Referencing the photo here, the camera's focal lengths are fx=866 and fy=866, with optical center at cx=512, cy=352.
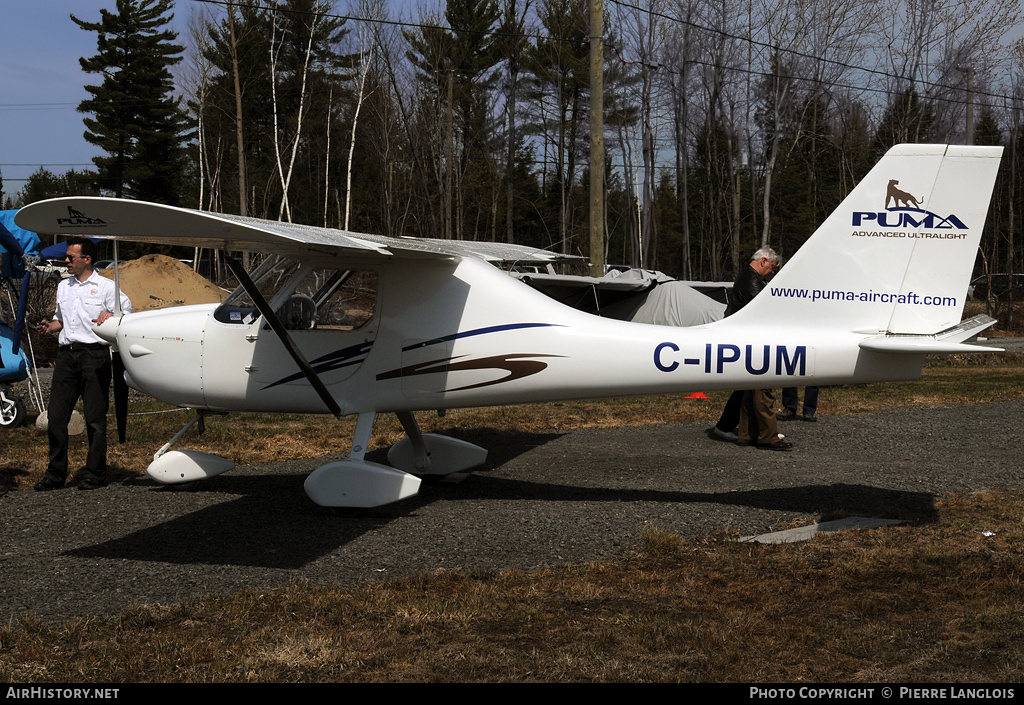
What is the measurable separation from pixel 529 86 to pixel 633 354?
36087 mm

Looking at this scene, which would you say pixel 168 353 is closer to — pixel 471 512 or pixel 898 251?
pixel 471 512

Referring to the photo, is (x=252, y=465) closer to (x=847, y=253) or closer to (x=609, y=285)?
(x=847, y=253)

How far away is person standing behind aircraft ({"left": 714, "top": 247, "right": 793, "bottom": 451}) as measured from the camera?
9.31m

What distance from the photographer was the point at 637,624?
4.23m

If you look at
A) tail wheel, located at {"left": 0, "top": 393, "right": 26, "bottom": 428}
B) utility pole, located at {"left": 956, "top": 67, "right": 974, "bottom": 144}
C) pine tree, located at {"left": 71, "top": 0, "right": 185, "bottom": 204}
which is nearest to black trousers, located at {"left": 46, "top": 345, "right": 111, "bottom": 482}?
tail wheel, located at {"left": 0, "top": 393, "right": 26, "bottom": 428}

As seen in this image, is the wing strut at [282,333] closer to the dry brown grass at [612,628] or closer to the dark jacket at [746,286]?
the dry brown grass at [612,628]

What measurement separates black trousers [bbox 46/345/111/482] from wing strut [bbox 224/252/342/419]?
1832 millimetres

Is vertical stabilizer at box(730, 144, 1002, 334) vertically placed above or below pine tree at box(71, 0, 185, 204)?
below

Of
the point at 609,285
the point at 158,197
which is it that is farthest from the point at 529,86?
the point at 609,285

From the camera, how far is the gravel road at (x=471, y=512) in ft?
17.5

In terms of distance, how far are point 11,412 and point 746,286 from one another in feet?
29.3

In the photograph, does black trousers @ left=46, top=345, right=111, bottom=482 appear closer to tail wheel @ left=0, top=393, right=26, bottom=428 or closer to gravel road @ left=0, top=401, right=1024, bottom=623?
gravel road @ left=0, top=401, right=1024, bottom=623

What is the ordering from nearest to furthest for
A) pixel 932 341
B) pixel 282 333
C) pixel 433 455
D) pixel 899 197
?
pixel 932 341 → pixel 899 197 → pixel 282 333 → pixel 433 455

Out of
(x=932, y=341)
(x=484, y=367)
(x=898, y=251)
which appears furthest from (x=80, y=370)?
(x=932, y=341)
